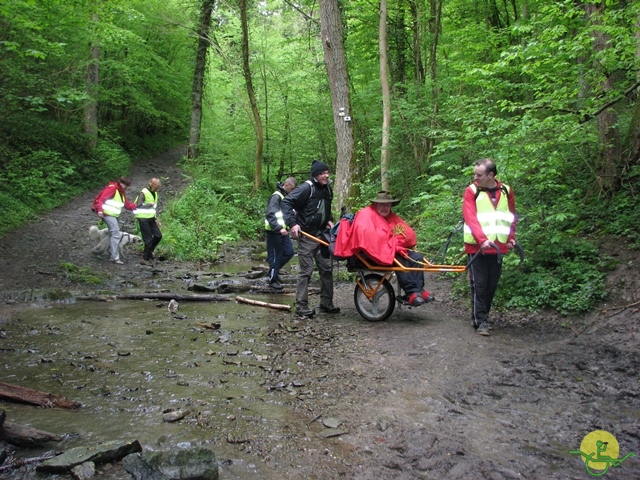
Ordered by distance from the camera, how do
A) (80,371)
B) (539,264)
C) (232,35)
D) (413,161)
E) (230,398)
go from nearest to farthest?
(230,398) → (80,371) → (539,264) → (413,161) → (232,35)

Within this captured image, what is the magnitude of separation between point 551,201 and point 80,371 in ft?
25.5

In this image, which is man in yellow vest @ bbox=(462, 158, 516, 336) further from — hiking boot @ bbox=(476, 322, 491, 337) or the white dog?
the white dog

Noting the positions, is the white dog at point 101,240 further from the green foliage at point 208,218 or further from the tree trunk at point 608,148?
the tree trunk at point 608,148

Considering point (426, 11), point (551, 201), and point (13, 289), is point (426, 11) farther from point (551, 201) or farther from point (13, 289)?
point (13, 289)

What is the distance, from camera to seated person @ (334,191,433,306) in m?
7.05

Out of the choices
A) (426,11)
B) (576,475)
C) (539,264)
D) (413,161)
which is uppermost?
(426,11)

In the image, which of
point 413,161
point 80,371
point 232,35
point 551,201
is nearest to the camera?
point 80,371

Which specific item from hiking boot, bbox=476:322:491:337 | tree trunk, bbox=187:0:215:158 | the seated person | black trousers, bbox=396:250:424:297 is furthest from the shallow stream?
tree trunk, bbox=187:0:215:158

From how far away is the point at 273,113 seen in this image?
24.1 m

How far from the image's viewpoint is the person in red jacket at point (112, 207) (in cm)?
1150

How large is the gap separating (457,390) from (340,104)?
9.72 meters

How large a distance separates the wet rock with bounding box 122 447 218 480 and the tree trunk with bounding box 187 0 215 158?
855 inches

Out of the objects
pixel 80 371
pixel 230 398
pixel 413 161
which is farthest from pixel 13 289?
pixel 413 161

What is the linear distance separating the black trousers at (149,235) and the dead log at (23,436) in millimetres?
9273
